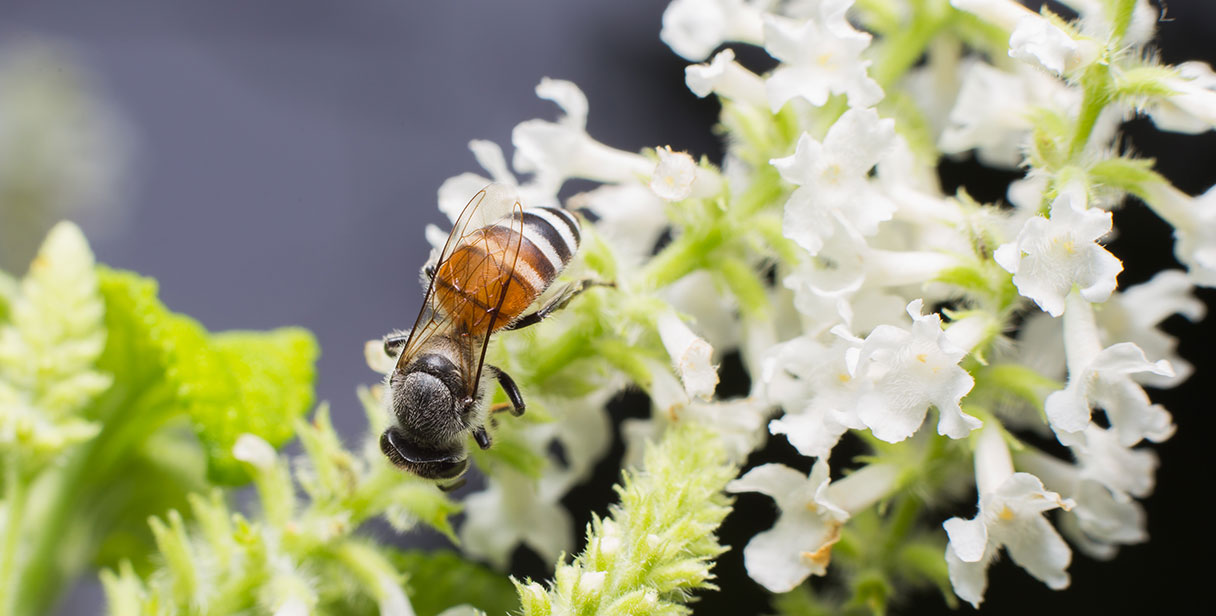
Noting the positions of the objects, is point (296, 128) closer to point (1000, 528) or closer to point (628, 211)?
point (628, 211)

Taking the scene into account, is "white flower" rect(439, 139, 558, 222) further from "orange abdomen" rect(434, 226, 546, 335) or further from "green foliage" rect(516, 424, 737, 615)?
"green foliage" rect(516, 424, 737, 615)

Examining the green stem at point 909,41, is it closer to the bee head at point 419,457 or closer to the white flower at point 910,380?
the white flower at point 910,380

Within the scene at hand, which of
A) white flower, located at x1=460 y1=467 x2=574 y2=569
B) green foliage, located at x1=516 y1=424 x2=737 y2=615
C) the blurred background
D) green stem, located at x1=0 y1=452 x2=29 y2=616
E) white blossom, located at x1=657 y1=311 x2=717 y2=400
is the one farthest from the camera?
the blurred background

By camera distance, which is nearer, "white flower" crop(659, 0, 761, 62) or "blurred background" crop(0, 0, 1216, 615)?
"white flower" crop(659, 0, 761, 62)

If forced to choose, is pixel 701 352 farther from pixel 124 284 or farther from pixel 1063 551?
pixel 124 284

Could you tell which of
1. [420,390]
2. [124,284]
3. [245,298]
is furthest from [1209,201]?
[245,298]

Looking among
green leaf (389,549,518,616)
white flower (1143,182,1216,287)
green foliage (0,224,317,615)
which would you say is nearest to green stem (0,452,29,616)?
green foliage (0,224,317,615)

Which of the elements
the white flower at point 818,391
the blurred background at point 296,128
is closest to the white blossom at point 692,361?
the white flower at point 818,391
